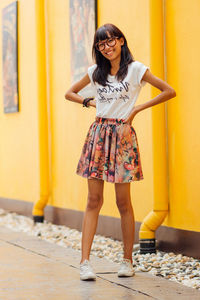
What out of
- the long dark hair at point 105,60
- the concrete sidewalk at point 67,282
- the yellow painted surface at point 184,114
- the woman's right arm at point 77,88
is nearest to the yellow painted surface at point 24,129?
the concrete sidewalk at point 67,282

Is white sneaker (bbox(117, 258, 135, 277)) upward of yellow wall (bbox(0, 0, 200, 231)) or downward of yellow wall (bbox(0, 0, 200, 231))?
downward

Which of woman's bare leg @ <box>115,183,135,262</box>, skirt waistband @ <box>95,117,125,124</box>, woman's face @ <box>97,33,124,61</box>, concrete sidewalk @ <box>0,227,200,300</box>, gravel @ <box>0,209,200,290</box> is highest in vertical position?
woman's face @ <box>97,33,124,61</box>

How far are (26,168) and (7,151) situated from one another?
0.86m

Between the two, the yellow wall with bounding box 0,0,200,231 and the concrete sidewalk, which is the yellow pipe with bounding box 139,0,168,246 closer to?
the yellow wall with bounding box 0,0,200,231

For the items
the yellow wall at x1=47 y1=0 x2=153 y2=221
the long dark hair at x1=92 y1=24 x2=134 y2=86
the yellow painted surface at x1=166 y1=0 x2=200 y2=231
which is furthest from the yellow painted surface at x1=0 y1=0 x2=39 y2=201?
the long dark hair at x1=92 y1=24 x2=134 y2=86

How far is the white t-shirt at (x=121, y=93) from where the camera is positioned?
12.4 ft

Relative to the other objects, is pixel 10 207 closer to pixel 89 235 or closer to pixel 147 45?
pixel 147 45

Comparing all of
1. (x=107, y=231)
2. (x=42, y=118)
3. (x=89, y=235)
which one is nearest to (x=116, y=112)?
(x=89, y=235)

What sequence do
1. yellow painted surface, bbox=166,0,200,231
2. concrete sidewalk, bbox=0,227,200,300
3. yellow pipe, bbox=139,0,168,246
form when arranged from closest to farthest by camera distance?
concrete sidewalk, bbox=0,227,200,300
yellow painted surface, bbox=166,0,200,231
yellow pipe, bbox=139,0,168,246

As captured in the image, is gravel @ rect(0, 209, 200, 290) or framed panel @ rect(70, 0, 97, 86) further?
framed panel @ rect(70, 0, 97, 86)

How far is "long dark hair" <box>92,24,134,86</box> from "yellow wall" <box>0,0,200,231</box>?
0.77 m

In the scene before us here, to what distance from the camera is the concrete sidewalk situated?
333 cm

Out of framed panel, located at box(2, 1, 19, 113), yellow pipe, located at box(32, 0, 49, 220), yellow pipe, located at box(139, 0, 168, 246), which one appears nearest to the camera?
yellow pipe, located at box(139, 0, 168, 246)

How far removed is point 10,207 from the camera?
8.56 metres
